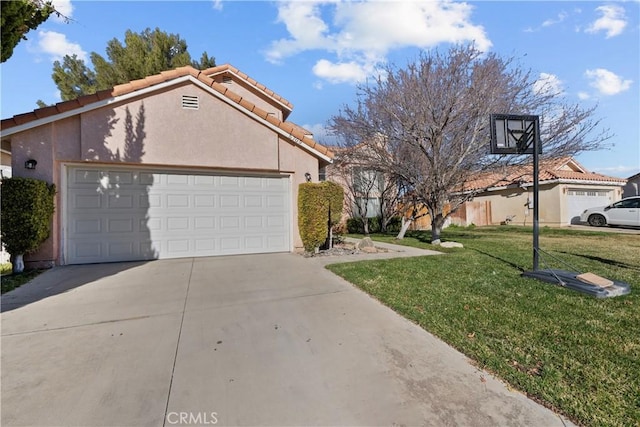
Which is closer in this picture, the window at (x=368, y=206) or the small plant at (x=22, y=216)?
the small plant at (x=22, y=216)

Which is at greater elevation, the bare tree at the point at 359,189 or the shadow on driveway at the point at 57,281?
the bare tree at the point at 359,189

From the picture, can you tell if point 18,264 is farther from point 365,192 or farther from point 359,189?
point 365,192

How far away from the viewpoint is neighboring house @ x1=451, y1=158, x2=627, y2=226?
1820 cm

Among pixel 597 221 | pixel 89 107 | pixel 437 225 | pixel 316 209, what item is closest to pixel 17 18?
pixel 89 107

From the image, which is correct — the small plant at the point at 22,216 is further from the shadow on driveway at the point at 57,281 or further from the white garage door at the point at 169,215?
the white garage door at the point at 169,215

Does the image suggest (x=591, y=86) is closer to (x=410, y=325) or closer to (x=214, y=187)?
(x=410, y=325)

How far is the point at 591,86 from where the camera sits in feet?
32.3

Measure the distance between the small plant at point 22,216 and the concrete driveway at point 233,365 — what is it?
6.00 feet

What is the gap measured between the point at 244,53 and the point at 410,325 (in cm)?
1127

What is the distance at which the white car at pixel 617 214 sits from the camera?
1561 centimetres

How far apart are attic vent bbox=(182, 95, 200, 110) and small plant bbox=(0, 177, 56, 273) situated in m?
3.52

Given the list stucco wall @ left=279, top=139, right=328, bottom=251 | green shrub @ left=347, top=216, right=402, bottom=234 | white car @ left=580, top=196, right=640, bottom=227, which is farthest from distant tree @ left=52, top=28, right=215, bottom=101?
white car @ left=580, top=196, right=640, bottom=227

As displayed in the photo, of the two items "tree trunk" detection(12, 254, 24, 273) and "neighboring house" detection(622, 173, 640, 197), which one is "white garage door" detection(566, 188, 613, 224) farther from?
"tree trunk" detection(12, 254, 24, 273)

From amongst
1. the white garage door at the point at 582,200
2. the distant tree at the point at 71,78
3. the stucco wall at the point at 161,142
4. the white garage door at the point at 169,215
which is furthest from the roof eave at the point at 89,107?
the white garage door at the point at 582,200
